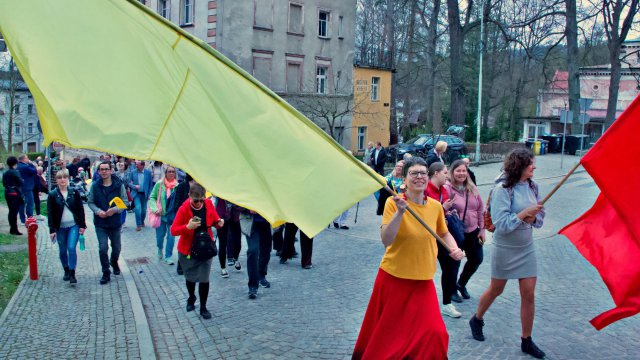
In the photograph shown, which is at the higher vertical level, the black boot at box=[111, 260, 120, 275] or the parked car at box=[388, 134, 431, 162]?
the parked car at box=[388, 134, 431, 162]

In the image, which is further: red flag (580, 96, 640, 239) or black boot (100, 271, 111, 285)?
black boot (100, 271, 111, 285)

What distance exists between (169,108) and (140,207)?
39.4 ft

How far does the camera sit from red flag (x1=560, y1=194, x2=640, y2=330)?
4.54 metres

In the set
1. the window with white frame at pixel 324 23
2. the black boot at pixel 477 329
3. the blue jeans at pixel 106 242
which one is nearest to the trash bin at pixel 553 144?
the window with white frame at pixel 324 23

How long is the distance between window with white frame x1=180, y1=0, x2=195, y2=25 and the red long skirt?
30.8 m

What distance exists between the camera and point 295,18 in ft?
115

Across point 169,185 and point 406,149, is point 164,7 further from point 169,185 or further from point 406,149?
point 169,185

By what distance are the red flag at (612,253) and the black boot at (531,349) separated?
1.29 m

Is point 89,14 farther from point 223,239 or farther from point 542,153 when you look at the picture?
point 542,153

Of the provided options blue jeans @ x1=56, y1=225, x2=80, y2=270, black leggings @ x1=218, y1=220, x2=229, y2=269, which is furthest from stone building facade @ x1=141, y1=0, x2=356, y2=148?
blue jeans @ x1=56, y1=225, x2=80, y2=270

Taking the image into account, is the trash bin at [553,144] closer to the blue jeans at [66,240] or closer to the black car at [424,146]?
the black car at [424,146]

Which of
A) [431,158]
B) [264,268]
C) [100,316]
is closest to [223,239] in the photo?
[264,268]

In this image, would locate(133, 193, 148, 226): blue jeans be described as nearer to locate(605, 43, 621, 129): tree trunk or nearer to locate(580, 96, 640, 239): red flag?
locate(580, 96, 640, 239): red flag

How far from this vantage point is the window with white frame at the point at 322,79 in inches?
1454
